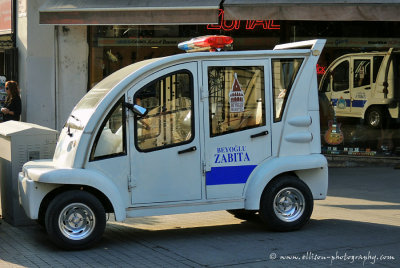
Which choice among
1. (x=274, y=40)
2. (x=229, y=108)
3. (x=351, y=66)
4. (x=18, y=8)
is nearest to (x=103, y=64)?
(x=18, y=8)

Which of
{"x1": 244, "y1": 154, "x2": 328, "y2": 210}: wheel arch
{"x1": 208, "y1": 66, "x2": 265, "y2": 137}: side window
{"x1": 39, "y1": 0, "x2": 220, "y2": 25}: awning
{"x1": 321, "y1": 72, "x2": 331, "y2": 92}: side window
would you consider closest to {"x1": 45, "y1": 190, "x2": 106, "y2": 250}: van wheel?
{"x1": 208, "y1": 66, "x2": 265, "y2": 137}: side window

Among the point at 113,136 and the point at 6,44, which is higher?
the point at 6,44

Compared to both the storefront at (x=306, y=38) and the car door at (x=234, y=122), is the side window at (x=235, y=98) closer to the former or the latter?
the car door at (x=234, y=122)

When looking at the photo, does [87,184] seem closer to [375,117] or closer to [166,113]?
[166,113]

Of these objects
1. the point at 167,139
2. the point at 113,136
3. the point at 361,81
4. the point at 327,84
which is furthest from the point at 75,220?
the point at 361,81

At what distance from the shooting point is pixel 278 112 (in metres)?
7.90

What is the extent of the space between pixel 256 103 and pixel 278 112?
29 centimetres

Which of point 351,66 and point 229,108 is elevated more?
point 351,66

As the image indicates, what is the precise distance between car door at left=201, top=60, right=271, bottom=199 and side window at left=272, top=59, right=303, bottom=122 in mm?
96

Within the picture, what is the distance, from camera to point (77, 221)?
719 cm

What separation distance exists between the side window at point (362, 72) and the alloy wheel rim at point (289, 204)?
577cm

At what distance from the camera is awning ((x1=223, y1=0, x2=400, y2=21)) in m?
11.6

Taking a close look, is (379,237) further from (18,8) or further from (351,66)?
(18,8)

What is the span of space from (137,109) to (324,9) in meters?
5.60
